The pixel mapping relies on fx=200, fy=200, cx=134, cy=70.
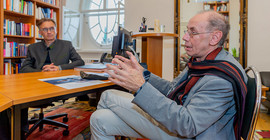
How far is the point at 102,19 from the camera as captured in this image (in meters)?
5.10

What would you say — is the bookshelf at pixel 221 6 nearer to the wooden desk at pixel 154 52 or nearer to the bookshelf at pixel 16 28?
the wooden desk at pixel 154 52

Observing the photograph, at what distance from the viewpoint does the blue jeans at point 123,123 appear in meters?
0.97

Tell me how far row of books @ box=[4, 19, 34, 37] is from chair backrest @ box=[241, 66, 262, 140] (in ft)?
12.3

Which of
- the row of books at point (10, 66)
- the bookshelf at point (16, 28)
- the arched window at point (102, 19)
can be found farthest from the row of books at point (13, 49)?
the arched window at point (102, 19)

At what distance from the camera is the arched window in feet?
16.3

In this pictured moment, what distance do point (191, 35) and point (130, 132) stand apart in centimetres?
59

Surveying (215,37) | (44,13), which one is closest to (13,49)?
(44,13)

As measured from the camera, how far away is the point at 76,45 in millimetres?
5070

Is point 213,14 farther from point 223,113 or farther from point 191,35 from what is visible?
point 223,113

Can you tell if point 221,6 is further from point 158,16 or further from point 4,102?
point 4,102

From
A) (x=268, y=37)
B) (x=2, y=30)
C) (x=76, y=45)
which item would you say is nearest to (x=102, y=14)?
(x=76, y=45)

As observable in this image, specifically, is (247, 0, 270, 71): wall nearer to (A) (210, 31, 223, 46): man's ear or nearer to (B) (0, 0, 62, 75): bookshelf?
(A) (210, 31, 223, 46): man's ear

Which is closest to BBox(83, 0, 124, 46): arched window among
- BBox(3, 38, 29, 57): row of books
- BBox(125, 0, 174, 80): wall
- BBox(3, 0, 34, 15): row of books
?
BBox(125, 0, 174, 80): wall

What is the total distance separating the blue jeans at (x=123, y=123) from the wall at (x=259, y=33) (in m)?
2.96
